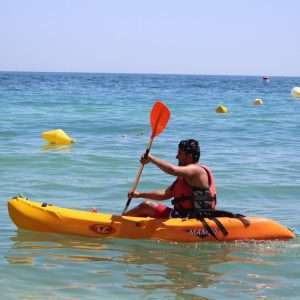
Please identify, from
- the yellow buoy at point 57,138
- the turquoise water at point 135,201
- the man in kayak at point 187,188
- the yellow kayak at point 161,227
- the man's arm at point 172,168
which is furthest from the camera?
the yellow buoy at point 57,138

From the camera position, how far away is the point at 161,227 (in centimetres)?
662

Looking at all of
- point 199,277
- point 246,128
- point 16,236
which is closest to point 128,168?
point 16,236

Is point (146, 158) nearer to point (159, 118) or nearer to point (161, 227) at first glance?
point (161, 227)

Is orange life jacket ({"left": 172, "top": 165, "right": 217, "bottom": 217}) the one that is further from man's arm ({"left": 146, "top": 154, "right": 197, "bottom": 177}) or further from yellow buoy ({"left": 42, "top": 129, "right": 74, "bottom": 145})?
yellow buoy ({"left": 42, "top": 129, "right": 74, "bottom": 145})

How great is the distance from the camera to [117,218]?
6688mm

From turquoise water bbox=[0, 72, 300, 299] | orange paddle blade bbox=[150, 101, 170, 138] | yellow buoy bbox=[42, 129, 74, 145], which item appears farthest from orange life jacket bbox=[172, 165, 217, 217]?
yellow buoy bbox=[42, 129, 74, 145]

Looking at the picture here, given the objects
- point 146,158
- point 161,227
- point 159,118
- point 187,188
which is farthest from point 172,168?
point 159,118

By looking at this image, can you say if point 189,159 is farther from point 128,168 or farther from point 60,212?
point 128,168

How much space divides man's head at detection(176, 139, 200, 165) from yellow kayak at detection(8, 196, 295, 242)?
59 cm

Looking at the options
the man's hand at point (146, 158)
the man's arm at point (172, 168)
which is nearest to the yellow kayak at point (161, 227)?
the man's arm at point (172, 168)

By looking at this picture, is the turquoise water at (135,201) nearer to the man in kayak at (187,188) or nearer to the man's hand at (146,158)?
the man in kayak at (187,188)

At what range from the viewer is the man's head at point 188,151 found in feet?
21.5

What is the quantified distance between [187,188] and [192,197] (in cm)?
10

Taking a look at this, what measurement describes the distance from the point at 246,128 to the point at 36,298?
612 inches
